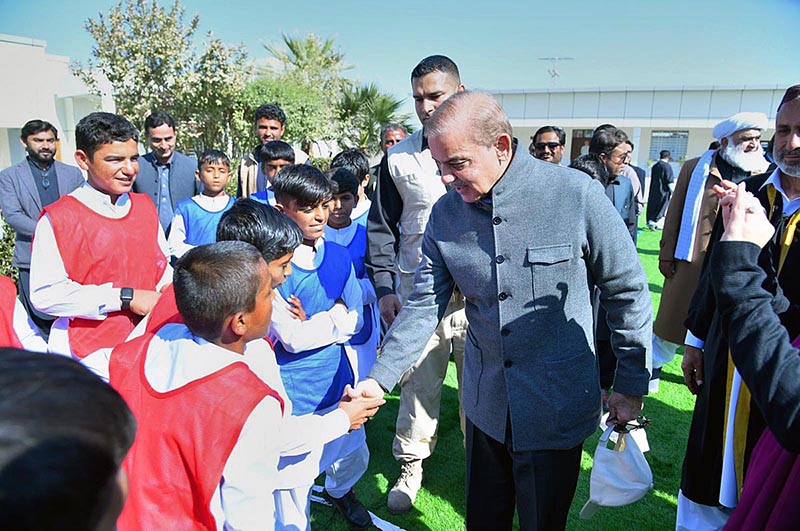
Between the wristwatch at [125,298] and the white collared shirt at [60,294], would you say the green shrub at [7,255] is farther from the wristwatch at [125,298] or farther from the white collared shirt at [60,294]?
the wristwatch at [125,298]

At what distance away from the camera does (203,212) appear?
4270mm

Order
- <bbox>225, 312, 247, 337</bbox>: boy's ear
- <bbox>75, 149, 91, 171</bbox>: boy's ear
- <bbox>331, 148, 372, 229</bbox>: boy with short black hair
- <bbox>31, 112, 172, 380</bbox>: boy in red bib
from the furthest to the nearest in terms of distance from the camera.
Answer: <bbox>331, 148, 372, 229</bbox>: boy with short black hair, <bbox>75, 149, 91, 171</bbox>: boy's ear, <bbox>31, 112, 172, 380</bbox>: boy in red bib, <bbox>225, 312, 247, 337</bbox>: boy's ear

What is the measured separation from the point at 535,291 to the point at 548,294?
0.05 m

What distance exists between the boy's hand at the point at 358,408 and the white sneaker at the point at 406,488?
1259mm

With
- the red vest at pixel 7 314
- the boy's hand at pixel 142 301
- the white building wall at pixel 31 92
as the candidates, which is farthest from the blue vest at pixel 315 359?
the white building wall at pixel 31 92

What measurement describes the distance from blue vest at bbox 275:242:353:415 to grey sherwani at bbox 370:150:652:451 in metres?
0.84

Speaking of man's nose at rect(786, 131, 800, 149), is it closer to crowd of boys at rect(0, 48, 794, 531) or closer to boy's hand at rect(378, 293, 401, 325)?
crowd of boys at rect(0, 48, 794, 531)

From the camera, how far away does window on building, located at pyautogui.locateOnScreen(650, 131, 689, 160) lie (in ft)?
99.7

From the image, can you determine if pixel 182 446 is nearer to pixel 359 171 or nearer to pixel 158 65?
pixel 359 171

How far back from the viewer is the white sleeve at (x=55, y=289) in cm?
246

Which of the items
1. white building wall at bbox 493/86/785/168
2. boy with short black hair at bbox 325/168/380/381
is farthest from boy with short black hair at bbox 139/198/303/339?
white building wall at bbox 493/86/785/168

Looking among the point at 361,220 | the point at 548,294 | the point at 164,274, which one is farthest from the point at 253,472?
the point at 361,220

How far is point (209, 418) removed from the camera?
4.78ft

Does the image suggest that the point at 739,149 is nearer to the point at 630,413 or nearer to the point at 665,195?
the point at 630,413
